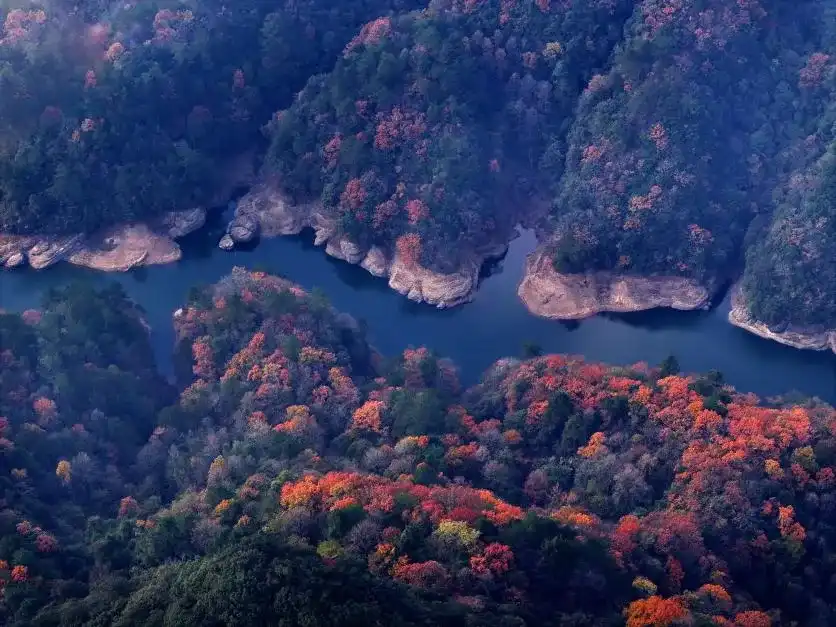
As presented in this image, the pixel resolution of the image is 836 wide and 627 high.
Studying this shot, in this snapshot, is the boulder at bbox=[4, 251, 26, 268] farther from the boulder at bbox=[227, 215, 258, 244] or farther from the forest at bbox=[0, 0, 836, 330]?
the boulder at bbox=[227, 215, 258, 244]

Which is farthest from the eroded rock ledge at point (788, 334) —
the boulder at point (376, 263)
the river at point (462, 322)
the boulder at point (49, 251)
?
the boulder at point (49, 251)

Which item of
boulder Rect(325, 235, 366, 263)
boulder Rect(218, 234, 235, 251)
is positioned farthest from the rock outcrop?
boulder Rect(325, 235, 366, 263)

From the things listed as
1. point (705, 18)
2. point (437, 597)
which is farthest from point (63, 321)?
point (705, 18)

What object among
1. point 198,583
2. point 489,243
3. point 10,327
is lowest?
point 10,327

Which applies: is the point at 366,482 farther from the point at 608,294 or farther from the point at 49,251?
the point at 49,251

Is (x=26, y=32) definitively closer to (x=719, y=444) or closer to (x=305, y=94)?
(x=305, y=94)

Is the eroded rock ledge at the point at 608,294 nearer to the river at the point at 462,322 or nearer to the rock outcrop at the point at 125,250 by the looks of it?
the river at the point at 462,322
